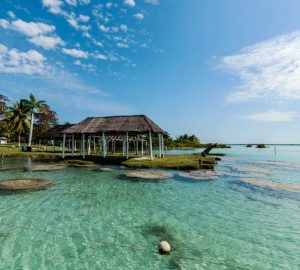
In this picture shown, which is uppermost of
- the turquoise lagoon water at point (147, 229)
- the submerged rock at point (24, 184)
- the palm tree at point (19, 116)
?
the palm tree at point (19, 116)

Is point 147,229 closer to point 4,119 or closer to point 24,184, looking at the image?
point 24,184

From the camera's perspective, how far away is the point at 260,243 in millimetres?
8180

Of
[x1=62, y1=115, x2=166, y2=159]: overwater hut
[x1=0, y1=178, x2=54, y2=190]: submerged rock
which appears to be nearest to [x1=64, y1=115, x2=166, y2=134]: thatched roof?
[x1=62, y1=115, x2=166, y2=159]: overwater hut

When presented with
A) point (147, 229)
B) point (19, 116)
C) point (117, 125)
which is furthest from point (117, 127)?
point (19, 116)

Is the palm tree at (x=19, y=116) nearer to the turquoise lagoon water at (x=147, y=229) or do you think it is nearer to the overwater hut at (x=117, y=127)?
the overwater hut at (x=117, y=127)

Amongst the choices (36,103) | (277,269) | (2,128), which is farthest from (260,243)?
(2,128)

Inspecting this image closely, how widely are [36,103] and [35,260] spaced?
51.4 metres

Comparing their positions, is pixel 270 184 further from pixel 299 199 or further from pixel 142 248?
pixel 142 248

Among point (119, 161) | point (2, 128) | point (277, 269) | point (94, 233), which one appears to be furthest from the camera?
point (2, 128)

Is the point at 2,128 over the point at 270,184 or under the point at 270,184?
over

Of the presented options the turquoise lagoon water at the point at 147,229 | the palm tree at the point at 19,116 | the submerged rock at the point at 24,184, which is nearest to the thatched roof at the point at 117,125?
the submerged rock at the point at 24,184

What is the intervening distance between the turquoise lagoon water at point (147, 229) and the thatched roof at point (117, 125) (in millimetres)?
15518

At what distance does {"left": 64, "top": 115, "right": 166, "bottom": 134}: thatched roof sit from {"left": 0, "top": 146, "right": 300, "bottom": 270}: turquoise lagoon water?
50.9ft

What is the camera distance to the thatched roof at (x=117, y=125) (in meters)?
30.9
